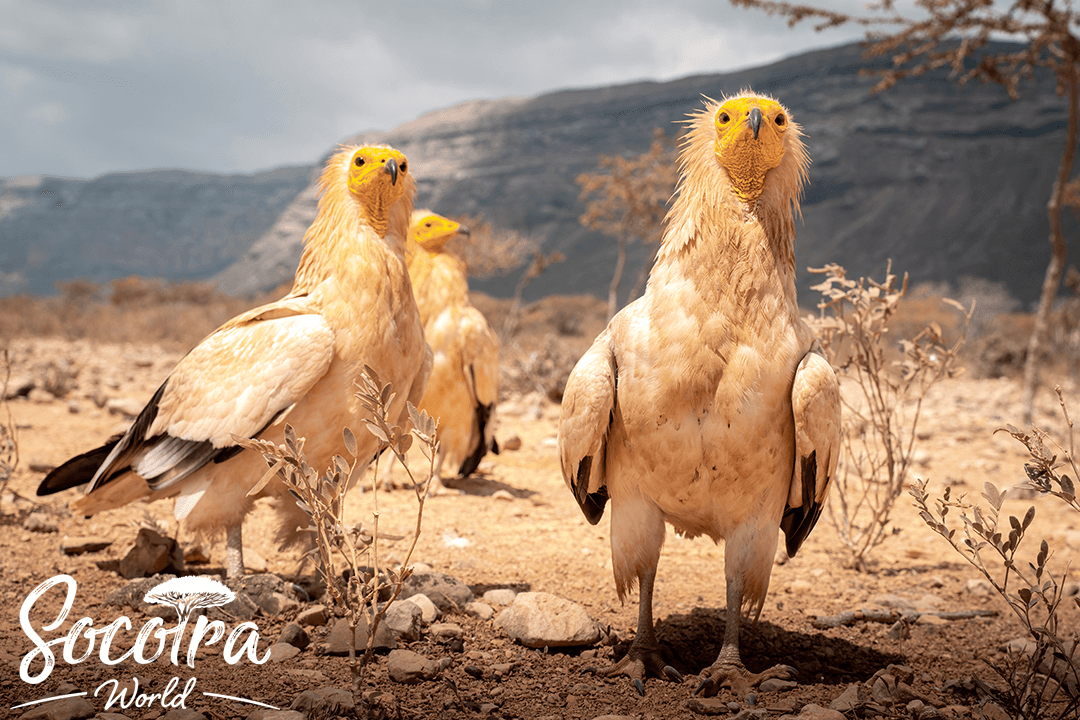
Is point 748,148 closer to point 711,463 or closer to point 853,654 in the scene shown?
point 711,463

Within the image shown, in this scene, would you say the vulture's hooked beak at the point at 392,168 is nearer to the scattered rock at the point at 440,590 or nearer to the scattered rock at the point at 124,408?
the scattered rock at the point at 440,590

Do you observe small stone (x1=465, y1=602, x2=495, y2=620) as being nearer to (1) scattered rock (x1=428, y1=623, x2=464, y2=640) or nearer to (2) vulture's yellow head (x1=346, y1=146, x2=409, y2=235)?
(1) scattered rock (x1=428, y1=623, x2=464, y2=640)

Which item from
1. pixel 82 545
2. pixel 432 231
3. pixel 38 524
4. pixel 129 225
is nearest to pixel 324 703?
pixel 82 545

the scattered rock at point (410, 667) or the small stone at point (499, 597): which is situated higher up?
the scattered rock at point (410, 667)

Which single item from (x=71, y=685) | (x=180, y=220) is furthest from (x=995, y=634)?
(x=180, y=220)

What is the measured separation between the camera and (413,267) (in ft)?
21.5

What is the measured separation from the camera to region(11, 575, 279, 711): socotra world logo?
2.26m

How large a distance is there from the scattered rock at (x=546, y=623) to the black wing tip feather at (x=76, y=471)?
2.19m

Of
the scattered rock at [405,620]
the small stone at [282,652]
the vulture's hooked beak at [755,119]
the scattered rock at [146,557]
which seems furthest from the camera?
the scattered rock at [146,557]

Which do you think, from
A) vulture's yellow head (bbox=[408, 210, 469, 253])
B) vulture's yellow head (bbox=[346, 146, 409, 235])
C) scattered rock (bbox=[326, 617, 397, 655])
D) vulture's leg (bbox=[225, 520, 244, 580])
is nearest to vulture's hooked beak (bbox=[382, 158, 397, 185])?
vulture's yellow head (bbox=[346, 146, 409, 235])

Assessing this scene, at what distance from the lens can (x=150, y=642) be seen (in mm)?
2729

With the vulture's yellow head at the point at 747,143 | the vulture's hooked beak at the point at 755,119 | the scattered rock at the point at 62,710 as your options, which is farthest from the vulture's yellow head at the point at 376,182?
the scattered rock at the point at 62,710

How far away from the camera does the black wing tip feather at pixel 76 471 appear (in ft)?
12.1

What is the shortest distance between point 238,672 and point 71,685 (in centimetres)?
49
